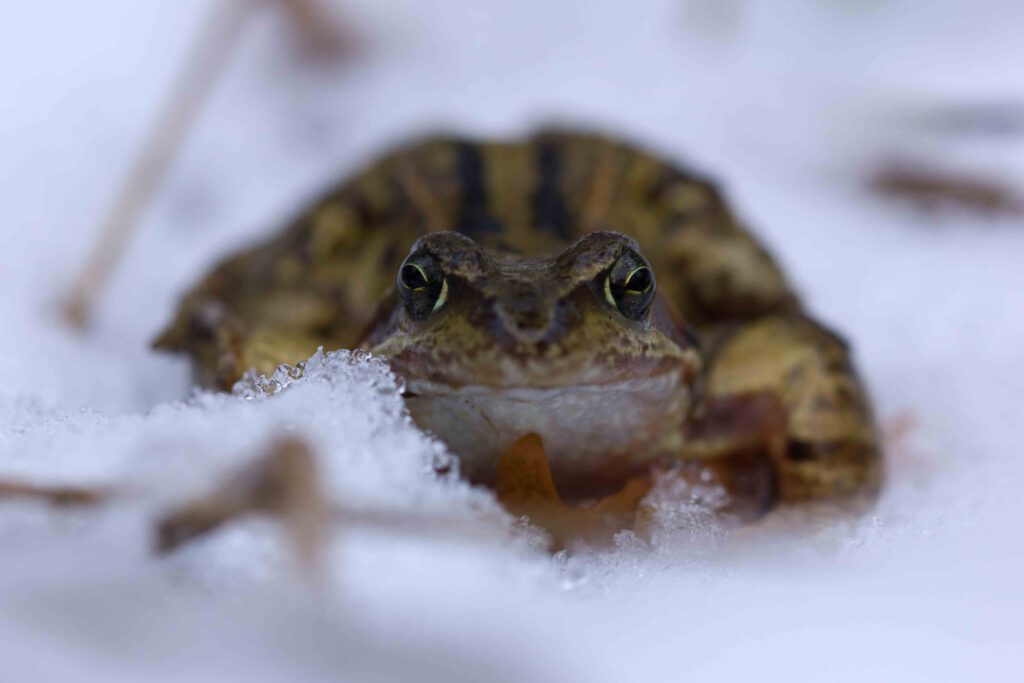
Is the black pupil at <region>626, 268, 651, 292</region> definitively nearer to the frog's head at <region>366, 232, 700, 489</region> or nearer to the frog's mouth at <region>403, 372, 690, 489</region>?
the frog's head at <region>366, 232, 700, 489</region>

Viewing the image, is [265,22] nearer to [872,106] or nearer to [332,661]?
[872,106]

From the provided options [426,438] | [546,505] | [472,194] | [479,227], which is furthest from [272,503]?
[472,194]

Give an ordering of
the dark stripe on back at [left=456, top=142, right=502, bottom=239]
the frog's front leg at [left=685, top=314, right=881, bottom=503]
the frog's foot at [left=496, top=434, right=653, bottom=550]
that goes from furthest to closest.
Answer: the dark stripe on back at [left=456, top=142, right=502, bottom=239]
the frog's front leg at [left=685, top=314, right=881, bottom=503]
the frog's foot at [left=496, top=434, right=653, bottom=550]

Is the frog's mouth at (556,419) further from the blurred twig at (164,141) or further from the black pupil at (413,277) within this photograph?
the blurred twig at (164,141)

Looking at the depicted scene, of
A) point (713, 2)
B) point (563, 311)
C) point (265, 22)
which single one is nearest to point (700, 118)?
point (713, 2)

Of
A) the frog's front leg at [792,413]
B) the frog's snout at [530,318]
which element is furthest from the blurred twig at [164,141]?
the frog's front leg at [792,413]

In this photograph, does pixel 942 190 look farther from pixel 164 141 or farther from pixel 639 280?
pixel 164 141

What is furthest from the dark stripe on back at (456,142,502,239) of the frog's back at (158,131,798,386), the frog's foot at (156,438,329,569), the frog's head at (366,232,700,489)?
the frog's foot at (156,438,329,569)
